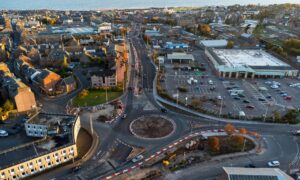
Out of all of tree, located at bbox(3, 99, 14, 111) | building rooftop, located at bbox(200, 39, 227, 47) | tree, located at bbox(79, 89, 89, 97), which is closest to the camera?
tree, located at bbox(3, 99, 14, 111)

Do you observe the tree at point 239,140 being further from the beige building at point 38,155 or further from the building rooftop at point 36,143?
the building rooftop at point 36,143

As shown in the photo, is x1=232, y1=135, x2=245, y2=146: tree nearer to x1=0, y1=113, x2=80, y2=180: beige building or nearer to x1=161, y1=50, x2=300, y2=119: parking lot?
x1=161, y1=50, x2=300, y2=119: parking lot

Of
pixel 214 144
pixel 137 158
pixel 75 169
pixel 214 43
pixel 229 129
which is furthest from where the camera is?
pixel 214 43

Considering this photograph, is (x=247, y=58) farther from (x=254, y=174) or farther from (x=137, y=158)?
(x=137, y=158)

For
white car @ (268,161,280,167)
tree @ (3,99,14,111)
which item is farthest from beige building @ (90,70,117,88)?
white car @ (268,161,280,167)

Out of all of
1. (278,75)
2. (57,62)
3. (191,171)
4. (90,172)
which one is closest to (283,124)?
(191,171)

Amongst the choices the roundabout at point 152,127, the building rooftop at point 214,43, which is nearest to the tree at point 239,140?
the roundabout at point 152,127

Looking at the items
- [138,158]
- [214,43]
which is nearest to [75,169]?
[138,158]
